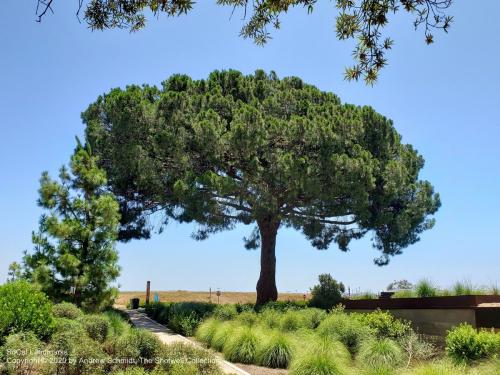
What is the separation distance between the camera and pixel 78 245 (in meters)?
13.9

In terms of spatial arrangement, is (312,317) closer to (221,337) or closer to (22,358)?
(221,337)

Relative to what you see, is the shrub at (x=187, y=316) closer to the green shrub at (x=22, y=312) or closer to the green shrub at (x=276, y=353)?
the green shrub at (x=276, y=353)

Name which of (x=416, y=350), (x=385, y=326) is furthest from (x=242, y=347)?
(x=385, y=326)

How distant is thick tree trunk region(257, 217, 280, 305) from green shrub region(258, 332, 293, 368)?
1043 cm

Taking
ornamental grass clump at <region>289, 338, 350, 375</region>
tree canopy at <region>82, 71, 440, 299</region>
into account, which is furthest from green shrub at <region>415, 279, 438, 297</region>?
ornamental grass clump at <region>289, 338, 350, 375</region>

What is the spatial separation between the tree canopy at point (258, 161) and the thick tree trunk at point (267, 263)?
6cm

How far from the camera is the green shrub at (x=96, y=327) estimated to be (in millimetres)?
10406

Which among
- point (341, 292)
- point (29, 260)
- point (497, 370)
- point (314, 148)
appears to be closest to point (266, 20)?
point (497, 370)

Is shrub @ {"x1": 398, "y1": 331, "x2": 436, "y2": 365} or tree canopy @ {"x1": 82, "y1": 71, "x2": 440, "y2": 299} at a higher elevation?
tree canopy @ {"x1": 82, "y1": 71, "x2": 440, "y2": 299}

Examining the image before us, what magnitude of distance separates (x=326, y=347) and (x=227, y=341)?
2690 millimetres

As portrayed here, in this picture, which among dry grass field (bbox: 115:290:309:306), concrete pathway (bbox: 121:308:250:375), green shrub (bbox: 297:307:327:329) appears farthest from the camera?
dry grass field (bbox: 115:290:309:306)

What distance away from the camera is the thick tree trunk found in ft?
66.9

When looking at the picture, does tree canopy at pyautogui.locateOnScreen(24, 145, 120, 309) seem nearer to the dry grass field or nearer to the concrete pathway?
the concrete pathway

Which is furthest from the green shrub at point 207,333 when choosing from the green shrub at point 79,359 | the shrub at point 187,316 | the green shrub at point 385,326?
the green shrub at point 79,359
